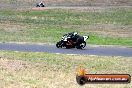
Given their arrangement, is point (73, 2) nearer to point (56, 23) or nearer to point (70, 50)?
point (56, 23)

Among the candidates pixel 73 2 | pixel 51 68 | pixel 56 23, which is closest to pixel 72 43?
pixel 51 68

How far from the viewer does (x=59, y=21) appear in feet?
179

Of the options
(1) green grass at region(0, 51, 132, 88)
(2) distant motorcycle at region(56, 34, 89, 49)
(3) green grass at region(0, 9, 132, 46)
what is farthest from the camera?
(3) green grass at region(0, 9, 132, 46)

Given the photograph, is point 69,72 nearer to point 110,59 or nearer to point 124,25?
point 110,59

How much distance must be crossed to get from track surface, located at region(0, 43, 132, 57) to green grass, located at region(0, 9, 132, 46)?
3889 mm

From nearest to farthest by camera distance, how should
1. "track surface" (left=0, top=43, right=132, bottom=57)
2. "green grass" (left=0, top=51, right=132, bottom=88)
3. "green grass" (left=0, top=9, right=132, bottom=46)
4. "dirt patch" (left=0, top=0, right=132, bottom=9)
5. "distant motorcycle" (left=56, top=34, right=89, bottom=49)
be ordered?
"green grass" (left=0, top=51, right=132, bottom=88) → "track surface" (left=0, top=43, right=132, bottom=57) → "distant motorcycle" (left=56, top=34, right=89, bottom=49) → "green grass" (left=0, top=9, right=132, bottom=46) → "dirt patch" (left=0, top=0, right=132, bottom=9)

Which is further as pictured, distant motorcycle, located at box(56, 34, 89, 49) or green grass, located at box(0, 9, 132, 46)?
green grass, located at box(0, 9, 132, 46)

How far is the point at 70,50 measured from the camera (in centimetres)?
3064

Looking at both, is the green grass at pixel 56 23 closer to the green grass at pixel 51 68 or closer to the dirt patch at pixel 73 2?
the green grass at pixel 51 68

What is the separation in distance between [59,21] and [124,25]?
8.33 metres

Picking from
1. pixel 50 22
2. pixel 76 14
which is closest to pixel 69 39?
pixel 50 22

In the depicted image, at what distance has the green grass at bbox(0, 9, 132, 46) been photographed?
38.7m

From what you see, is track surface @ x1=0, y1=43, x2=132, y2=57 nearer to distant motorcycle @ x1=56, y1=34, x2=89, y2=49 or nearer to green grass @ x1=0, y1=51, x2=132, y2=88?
distant motorcycle @ x1=56, y1=34, x2=89, y2=49

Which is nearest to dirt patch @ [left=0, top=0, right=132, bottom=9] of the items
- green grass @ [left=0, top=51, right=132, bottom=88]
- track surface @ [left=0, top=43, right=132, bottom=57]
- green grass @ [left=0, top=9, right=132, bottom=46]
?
green grass @ [left=0, top=9, right=132, bottom=46]
